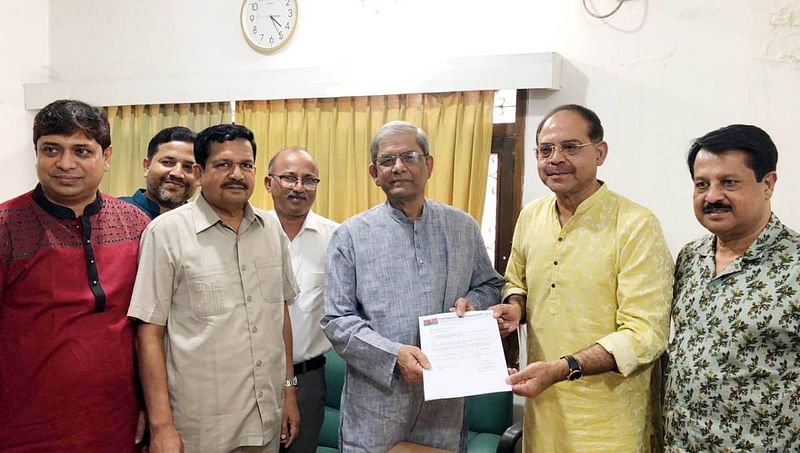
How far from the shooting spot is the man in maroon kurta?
181 cm

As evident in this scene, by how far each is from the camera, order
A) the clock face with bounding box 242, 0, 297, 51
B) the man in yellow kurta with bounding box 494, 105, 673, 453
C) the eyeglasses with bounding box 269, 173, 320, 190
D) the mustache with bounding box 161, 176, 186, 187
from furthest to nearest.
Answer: the clock face with bounding box 242, 0, 297, 51
the eyeglasses with bounding box 269, 173, 320, 190
the mustache with bounding box 161, 176, 186, 187
the man in yellow kurta with bounding box 494, 105, 673, 453

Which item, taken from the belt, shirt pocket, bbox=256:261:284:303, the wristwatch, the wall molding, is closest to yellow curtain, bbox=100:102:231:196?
the wall molding

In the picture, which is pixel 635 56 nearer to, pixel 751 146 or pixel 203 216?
pixel 751 146

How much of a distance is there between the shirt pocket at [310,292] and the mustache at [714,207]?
1663mm

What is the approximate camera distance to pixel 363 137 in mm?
3926

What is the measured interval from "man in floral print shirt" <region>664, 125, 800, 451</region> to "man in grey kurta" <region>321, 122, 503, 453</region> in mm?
705

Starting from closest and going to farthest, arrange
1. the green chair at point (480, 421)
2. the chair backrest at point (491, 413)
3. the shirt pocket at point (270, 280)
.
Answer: the shirt pocket at point (270, 280), the green chair at point (480, 421), the chair backrest at point (491, 413)

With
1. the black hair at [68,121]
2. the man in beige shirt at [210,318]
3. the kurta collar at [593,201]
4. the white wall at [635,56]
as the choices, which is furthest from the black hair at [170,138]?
the kurta collar at [593,201]

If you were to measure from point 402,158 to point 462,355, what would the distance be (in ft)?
2.28

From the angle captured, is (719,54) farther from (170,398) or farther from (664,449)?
(170,398)

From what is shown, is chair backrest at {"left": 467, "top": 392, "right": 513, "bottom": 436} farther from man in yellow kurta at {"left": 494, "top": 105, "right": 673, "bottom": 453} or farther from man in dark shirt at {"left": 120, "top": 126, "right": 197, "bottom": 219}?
man in dark shirt at {"left": 120, "top": 126, "right": 197, "bottom": 219}

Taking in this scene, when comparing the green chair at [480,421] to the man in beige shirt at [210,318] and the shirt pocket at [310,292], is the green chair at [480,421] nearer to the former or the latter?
the shirt pocket at [310,292]

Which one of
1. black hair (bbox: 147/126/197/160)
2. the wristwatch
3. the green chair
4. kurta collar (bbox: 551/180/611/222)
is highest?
black hair (bbox: 147/126/197/160)

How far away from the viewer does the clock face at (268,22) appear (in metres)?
4.17
